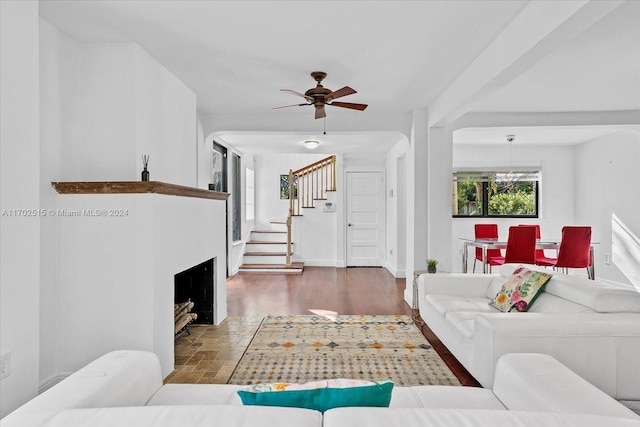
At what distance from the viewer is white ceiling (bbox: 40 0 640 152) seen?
256 cm

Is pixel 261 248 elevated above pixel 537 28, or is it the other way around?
pixel 537 28

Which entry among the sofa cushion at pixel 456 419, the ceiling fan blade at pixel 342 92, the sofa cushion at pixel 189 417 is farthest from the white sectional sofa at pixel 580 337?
the ceiling fan blade at pixel 342 92

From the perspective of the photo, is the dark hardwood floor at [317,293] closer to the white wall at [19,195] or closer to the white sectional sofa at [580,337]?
the white sectional sofa at [580,337]

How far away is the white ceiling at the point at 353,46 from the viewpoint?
2.56 metres

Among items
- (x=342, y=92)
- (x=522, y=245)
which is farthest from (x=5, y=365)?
(x=522, y=245)

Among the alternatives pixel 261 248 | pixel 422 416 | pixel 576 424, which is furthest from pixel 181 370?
pixel 261 248

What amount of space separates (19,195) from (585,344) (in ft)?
10.7

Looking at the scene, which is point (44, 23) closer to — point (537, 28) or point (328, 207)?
point (537, 28)

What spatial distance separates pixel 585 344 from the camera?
2.29m

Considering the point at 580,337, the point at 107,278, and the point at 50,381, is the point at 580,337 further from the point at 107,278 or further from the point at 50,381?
the point at 50,381

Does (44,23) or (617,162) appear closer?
(44,23)

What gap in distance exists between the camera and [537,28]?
2.41 meters

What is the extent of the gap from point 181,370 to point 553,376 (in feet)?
8.58

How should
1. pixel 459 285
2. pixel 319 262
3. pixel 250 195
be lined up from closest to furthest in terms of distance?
pixel 459 285, pixel 319 262, pixel 250 195
